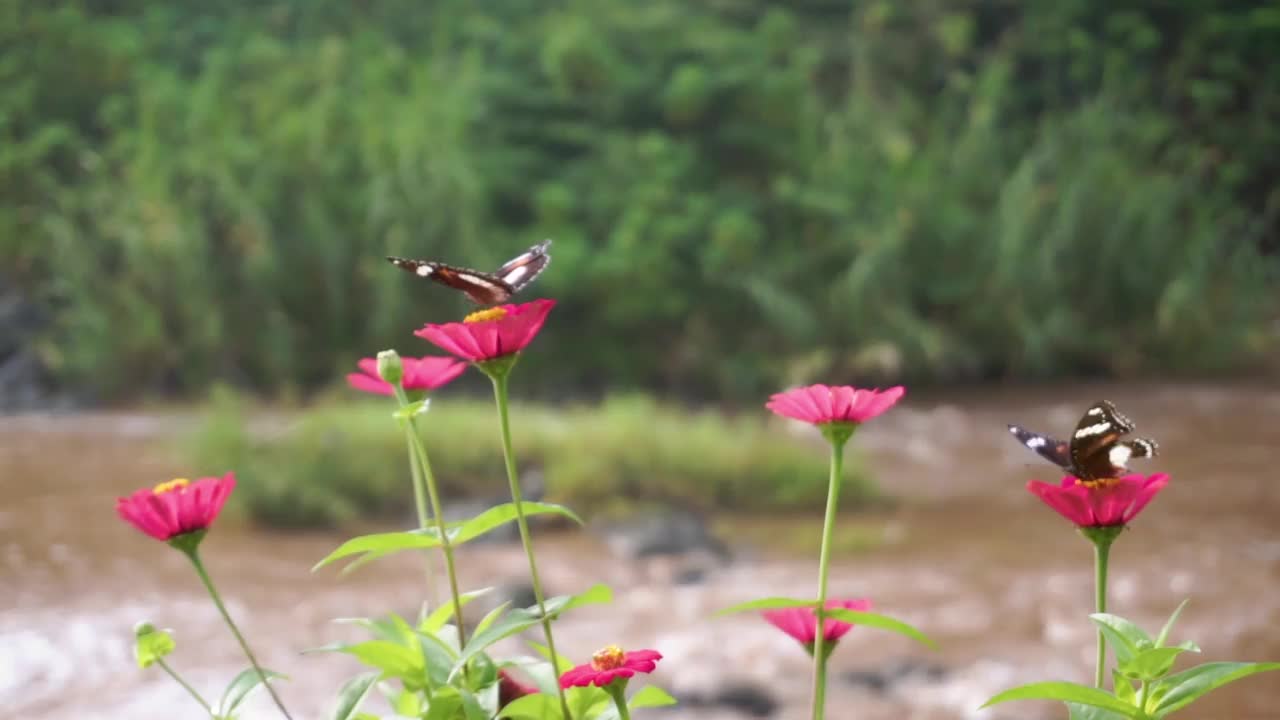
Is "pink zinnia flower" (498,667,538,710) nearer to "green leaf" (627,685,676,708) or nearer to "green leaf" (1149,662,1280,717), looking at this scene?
"green leaf" (627,685,676,708)

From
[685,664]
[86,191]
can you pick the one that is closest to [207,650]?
[685,664]

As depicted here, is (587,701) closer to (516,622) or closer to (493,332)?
(516,622)

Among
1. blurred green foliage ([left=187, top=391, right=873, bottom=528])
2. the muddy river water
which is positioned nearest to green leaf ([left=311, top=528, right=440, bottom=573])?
the muddy river water

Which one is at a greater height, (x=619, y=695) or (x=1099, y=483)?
(x=1099, y=483)

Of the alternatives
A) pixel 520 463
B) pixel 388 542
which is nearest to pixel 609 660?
pixel 388 542

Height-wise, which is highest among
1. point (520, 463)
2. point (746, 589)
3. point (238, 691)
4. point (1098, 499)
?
point (520, 463)

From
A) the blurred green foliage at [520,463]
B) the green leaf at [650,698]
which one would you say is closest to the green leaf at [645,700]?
the green leaf at [650,698]

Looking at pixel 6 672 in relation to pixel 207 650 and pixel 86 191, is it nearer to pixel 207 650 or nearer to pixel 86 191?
pixel 207 650
